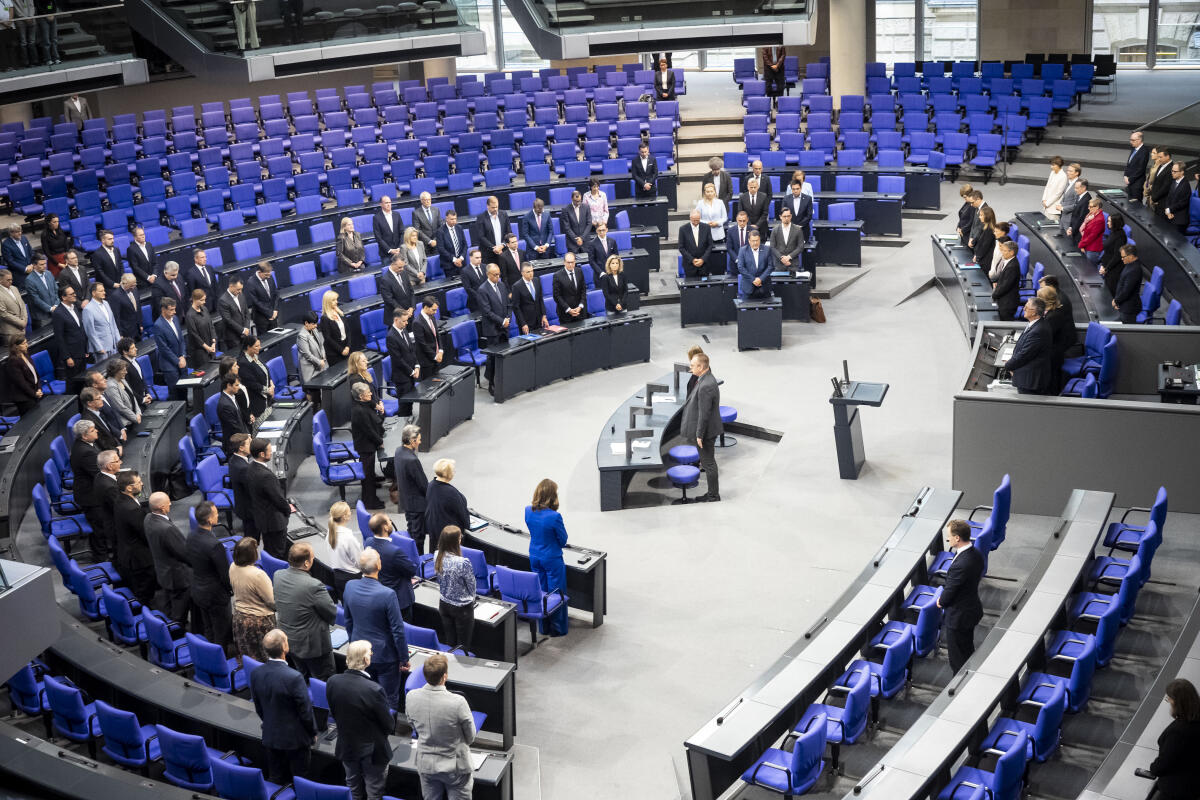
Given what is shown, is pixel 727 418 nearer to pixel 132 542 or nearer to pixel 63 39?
pixel 132 542

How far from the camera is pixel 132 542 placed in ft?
32.1

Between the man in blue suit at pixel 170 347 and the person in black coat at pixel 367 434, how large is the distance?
9.08 feet

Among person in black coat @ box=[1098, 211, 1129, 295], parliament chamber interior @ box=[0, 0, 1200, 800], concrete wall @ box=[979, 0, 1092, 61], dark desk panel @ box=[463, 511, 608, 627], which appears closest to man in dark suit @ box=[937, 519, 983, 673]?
parliament chamber interior @ box=[0, 0, 1200, 800]

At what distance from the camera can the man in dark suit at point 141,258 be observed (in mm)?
16062

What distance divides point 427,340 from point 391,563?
17.7ft

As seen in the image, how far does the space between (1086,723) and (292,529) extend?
6510mm

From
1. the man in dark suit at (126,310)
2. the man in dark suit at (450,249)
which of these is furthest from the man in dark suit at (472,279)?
the man in dark suit at (126,310)

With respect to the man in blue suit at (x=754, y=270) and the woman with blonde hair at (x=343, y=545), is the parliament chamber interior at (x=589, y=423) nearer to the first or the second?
the woman with blonde hair at (x=343, y=545)

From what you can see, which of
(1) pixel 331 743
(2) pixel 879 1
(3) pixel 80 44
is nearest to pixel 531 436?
(1) pixel 331 743

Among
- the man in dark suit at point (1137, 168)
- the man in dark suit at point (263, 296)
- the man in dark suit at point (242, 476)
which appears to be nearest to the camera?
the man in dark suit at point (242, 476)

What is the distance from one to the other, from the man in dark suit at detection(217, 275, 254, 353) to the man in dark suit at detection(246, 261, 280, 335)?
1.29 ft

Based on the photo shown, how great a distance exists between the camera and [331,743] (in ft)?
24.9

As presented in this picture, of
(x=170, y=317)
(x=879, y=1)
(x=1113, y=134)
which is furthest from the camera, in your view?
(x=879, y=1)

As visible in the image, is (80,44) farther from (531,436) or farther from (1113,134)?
(1113,134)
